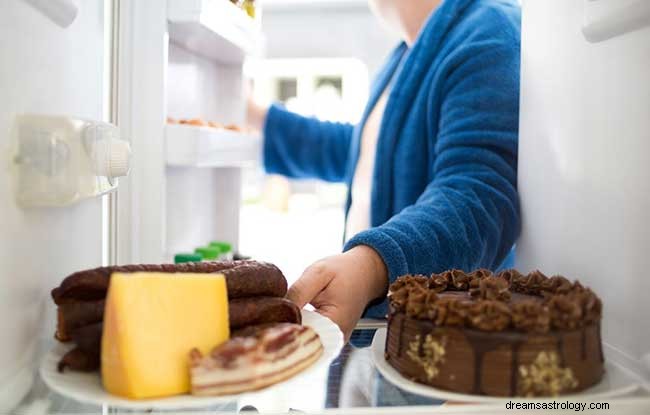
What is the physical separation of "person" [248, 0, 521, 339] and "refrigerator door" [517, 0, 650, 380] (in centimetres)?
9

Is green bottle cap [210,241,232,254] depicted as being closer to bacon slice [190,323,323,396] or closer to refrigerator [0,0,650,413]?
refrigerator [0,0,650,413]

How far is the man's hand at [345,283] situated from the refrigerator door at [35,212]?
0.24 metres

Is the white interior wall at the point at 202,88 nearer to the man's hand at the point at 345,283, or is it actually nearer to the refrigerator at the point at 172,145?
the refrigerator at the point at 172,145

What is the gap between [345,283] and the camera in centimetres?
77

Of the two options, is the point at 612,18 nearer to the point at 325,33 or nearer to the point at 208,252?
the point at 208,252

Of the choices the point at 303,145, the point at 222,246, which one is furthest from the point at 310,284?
the point at 303,145

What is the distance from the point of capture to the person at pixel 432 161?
2.61 feet

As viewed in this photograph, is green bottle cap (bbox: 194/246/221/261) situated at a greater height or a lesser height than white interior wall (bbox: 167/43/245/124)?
lesser

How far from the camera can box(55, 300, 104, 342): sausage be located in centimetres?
53

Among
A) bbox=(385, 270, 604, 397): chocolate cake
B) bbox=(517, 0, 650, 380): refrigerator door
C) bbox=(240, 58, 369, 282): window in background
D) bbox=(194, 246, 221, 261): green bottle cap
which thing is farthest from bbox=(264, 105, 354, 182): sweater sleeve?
bbox=(385, 270, 604, 397): chocolate cake

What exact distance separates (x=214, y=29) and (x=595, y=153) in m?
0.65

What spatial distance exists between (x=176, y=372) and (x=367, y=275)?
35 centimetres

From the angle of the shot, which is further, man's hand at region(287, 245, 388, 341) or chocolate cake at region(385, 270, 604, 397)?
man's hand at region(287, 245, 388, 341)

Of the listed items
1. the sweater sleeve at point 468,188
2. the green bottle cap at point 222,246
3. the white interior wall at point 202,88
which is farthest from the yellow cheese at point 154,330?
the green bottle cap at point 222,246
